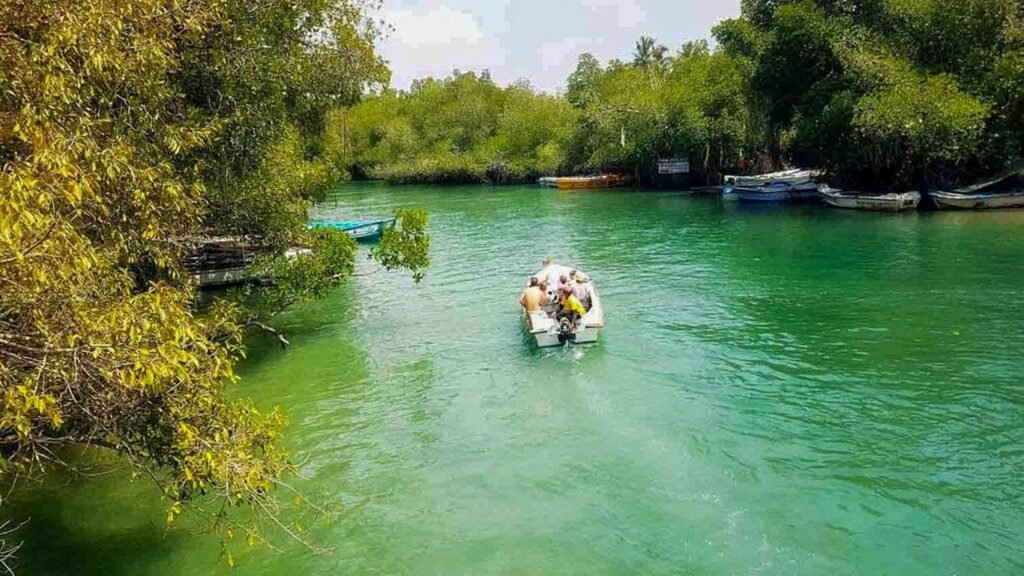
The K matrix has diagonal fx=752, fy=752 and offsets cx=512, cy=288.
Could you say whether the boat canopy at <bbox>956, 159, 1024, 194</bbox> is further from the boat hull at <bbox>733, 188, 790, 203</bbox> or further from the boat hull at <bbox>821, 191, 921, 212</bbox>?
the boat hull at <bbox>733, 188, 790, 203</bbox>

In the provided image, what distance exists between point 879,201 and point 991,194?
4521 mm

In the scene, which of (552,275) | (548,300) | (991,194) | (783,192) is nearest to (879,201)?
(991,194)

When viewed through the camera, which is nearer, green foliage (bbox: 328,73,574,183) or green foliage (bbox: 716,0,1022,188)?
green foliage (bbox: 716,0,1022,188)

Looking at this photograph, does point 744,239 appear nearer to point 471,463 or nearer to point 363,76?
point 363,76

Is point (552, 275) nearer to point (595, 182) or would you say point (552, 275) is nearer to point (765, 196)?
point (765, 196)

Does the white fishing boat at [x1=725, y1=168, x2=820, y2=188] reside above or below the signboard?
below

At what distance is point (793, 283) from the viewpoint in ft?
72.8

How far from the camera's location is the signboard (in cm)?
5781

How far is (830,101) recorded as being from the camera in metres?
39.0

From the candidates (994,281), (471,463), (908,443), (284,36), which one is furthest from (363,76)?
(994,281)

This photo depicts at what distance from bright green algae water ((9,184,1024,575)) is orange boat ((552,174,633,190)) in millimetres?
40466

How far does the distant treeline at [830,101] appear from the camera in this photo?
34.0 meters

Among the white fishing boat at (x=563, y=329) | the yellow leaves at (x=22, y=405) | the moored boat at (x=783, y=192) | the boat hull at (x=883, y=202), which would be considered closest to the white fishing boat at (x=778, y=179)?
the moored boat at (x=783, y=192)

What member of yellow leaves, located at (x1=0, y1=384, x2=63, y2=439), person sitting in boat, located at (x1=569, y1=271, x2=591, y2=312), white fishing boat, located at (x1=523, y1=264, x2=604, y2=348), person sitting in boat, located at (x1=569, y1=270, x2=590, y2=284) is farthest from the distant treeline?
yellow leaves, located at (x1=0, y1=384, x2=63, y2=439)
